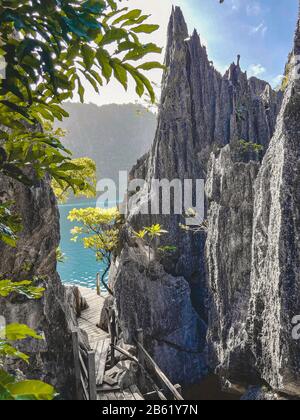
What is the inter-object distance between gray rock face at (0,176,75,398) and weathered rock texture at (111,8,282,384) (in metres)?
7.64

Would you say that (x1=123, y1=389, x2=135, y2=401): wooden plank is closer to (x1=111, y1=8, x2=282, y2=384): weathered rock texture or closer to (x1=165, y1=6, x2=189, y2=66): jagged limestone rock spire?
(x1=111, y1=8, x2=282, y2=384): weathered rock texture

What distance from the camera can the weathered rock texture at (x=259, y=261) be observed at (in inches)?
320

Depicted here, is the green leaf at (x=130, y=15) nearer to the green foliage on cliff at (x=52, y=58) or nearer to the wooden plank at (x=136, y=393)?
the green foliage on cliff at (x=52, y=58)

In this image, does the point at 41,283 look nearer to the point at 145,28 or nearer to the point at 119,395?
the point at 119,395

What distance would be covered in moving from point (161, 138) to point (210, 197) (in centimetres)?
1091

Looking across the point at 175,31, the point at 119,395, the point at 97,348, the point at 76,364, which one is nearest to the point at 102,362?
the point at 97,348

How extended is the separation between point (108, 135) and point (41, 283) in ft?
596

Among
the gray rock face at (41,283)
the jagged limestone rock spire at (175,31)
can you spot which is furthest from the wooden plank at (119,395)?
the jagged limestone rock spire at (175,31)

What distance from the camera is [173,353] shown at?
59.8ft

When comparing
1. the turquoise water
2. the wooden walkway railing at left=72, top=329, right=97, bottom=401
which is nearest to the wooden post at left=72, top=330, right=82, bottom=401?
the wooden walkway railing at left=72, top=329, right=97, bottom=401

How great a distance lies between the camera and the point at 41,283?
24.8 feet

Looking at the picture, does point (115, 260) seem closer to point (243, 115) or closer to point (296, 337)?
point (296, 337)

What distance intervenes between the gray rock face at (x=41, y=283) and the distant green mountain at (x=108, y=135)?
15436cm
